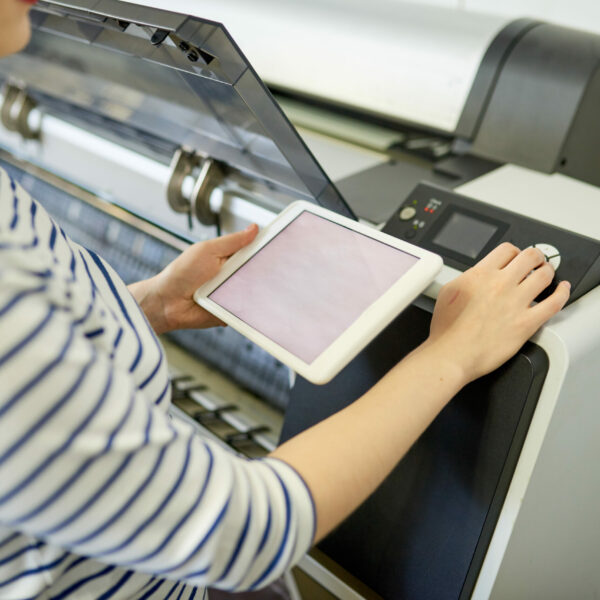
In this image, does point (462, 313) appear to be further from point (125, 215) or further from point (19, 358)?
point (125, 215)

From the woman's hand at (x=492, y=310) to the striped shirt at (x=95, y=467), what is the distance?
21 centimetres

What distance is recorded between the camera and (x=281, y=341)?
25.2 inches

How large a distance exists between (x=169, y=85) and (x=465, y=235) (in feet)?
1.45

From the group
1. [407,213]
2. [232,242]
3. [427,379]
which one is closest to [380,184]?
[407,213]

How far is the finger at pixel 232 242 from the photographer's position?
0.76 m

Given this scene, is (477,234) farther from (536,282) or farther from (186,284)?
(186,284)

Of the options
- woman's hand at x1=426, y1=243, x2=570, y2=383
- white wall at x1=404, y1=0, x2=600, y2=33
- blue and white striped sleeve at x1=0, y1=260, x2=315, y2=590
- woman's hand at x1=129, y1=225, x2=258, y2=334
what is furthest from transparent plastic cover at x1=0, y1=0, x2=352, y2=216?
white wall at x1=404, y1=0, x2=600, y2=33

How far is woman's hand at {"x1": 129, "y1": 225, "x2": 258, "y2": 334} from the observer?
2.52 feet

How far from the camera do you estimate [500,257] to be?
66 centimetres

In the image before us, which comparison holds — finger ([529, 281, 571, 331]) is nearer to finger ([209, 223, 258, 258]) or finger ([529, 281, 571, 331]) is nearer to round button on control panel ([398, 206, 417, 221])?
round button on control panel ([398, 206, 417, 221])

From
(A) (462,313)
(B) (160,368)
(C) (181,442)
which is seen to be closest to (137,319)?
(B) (160,368)

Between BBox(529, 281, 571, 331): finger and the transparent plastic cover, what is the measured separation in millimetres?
276

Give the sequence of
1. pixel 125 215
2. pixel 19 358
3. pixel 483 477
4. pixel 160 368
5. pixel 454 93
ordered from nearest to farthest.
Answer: pixel 19 358 → pixel 160 368 → pixel 483 477 → pixel 454 93 → pixel 125 215

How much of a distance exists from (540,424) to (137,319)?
0.40 meters
